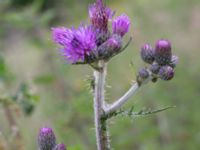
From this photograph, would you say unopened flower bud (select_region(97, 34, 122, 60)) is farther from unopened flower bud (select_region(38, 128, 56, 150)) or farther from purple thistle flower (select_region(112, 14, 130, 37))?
unopened flower bud (select_region(38, 128, 56, 150))

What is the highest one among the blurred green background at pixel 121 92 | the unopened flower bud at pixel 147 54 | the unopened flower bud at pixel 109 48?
the unopened flower bud at pixel 109 48

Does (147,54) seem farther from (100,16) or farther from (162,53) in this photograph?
(100,16)

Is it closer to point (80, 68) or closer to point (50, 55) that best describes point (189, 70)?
point (50, 55)

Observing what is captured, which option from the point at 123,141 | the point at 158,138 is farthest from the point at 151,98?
the point at 123,141

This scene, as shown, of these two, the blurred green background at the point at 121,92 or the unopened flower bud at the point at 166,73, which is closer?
the unopened flower bud at the point at 166,73

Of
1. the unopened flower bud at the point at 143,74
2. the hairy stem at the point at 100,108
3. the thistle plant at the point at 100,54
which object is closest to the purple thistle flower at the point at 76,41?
the thistle plant at the point at 100,54

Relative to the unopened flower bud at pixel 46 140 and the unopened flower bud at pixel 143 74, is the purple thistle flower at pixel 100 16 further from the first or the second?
the unopened flower bud at pixel 46 140

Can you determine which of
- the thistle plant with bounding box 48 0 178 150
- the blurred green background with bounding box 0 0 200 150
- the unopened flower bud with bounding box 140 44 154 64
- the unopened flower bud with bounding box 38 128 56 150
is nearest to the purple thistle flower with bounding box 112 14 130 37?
the thistle plant with bounding box 48 0 178 150
